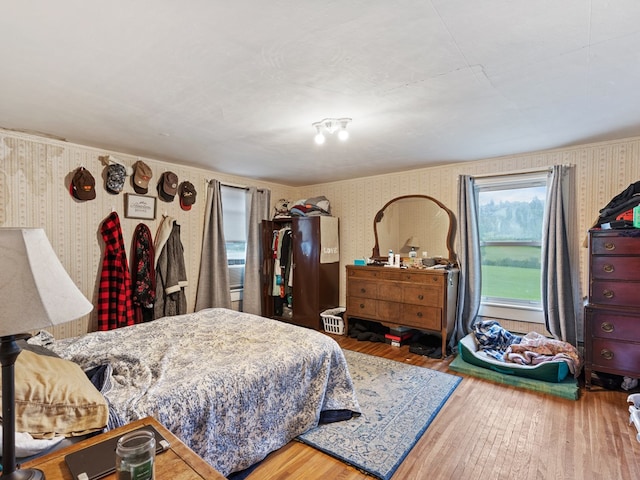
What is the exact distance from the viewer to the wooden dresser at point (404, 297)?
3.47 m

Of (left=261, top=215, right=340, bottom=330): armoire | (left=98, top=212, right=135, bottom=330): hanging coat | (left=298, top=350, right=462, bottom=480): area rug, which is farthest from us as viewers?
(left=261, top=215, right=340, bottom=330): armoire

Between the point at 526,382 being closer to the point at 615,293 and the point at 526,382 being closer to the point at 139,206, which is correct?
the point at 615,293

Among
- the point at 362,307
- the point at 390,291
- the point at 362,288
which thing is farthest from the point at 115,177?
the point at 390,291

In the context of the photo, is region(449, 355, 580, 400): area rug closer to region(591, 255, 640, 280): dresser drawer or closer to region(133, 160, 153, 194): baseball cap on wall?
region(591, 255, 640, 280): dresser drawer

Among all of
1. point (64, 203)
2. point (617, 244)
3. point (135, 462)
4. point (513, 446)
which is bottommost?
point (513, 446)

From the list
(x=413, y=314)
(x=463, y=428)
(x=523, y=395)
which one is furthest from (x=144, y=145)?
(x=523, y=395)

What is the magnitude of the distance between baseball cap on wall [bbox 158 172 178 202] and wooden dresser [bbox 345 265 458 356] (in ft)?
7.59

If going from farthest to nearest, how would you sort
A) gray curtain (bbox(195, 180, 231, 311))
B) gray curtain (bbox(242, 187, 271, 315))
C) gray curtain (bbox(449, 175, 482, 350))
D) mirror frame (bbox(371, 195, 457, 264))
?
1. gray curtain (bbox(242, 187, 271, 315))
2. gray curtain (bbox(195, 180, 231, 311))
3. mirror frame (bbox(371, 195, 457, 264))
4. gray curtain (bbox(449, 175, 482, 350))

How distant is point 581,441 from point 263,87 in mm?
A: 2898

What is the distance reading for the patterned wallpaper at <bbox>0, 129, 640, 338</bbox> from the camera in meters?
2.85

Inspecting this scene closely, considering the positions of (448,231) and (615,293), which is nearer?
(615,293)

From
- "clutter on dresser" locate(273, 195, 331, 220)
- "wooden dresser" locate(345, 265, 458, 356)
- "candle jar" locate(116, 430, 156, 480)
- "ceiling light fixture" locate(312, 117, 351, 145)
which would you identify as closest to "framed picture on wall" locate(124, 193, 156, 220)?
"clutter on dresser" locate(273, 195, 331, 220)

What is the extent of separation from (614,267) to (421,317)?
1.70 m

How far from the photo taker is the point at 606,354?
8.60ft
